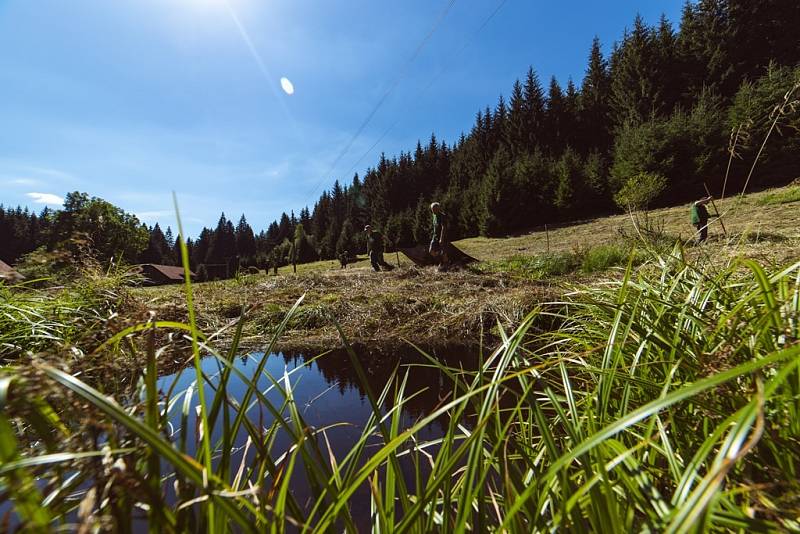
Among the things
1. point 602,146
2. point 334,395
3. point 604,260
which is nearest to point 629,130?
point 602,146

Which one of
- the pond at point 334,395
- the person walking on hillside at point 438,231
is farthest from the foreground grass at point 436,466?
the person walking on hillside at point 438,231

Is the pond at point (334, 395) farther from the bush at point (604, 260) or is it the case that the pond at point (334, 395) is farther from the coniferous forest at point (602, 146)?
the coniferous forest at point (602, 146)

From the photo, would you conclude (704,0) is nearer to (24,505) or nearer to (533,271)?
(533,271)

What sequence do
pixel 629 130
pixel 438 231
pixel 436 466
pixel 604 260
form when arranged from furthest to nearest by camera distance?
pixel 629 130
pixel 438 231
pixel 604 260
pixel 436 466

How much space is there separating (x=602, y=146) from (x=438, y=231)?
3946 cm

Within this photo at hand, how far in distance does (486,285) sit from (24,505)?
17.8ft

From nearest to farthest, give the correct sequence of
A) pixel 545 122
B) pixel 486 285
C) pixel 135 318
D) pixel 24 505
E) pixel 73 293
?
pixel 24 505
pixel 135 318
pixel 73 293
pixel 486 285
pixel 545 122

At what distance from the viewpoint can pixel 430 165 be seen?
5441cm

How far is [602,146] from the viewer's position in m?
38.5

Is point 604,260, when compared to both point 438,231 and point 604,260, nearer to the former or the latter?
point 604,260

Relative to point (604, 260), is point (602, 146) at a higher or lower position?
higher

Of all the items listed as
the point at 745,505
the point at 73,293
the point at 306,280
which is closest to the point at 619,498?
the point at 745,505

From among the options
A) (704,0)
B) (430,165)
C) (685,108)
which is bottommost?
(685,108)

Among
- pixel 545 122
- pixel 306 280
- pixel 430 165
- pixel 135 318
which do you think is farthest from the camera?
pixel 430 165
